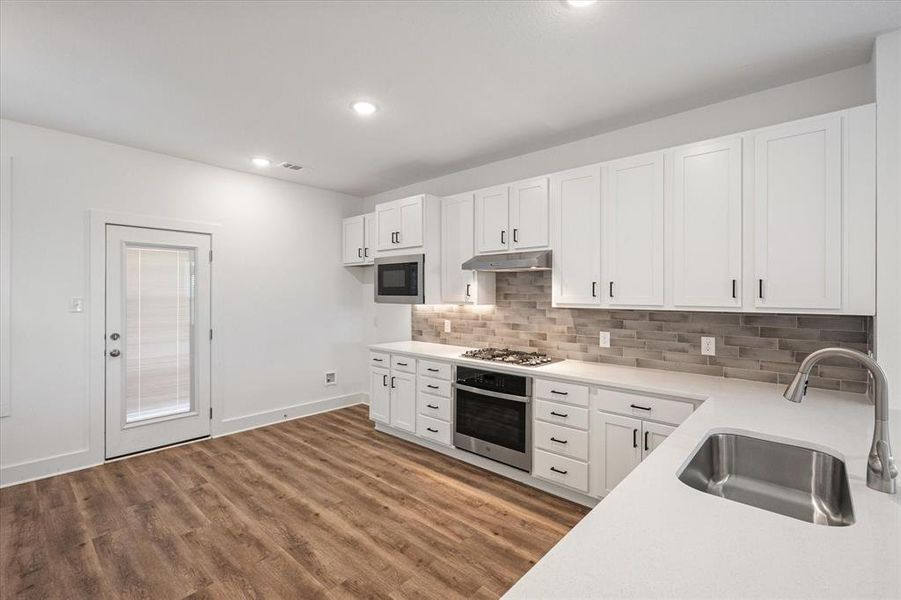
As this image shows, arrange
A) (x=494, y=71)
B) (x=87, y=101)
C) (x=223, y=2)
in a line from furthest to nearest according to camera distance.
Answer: (x=87, y=101) < (x=494, y=71) < (x=223, y=2)

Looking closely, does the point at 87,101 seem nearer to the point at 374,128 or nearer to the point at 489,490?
the point at 374,128

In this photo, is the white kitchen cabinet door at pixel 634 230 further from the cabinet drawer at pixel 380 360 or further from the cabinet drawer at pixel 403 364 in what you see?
the cabinet drawer at pixel 380 360

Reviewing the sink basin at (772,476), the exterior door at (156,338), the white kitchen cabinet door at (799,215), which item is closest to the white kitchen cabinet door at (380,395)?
the exterior door at (156,338)

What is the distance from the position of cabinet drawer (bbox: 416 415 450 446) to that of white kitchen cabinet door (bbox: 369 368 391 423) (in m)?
0.46

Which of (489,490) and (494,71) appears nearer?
(494,71)

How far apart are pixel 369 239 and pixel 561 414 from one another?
10.2 ft

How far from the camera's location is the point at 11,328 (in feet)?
10.3

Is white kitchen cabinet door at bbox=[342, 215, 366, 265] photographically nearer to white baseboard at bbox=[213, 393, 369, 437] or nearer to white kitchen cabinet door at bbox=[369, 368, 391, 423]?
white kitchen cabinet door at bbox=[369, 368, 391, 423]

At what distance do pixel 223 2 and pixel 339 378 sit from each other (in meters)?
4.22

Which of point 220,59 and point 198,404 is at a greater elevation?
point 220,59

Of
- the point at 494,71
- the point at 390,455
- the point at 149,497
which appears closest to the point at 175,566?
the point at 149,497

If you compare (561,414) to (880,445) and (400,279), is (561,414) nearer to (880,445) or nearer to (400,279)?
(880,445)

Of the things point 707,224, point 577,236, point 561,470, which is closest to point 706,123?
point 707,224

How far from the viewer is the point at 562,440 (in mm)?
2885
